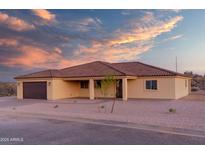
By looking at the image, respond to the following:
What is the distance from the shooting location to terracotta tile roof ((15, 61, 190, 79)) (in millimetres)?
23781

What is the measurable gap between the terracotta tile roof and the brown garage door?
0.88 metres

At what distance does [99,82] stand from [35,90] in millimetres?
7102

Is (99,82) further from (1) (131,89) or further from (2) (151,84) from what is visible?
(2) (151,84)

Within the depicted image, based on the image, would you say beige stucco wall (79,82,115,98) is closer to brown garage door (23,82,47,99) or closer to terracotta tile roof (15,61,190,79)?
terracotta tile roof (15,61,190,79)

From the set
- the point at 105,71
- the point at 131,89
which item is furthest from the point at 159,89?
the point at 105,71

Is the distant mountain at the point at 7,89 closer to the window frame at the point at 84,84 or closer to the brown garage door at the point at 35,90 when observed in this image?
the brown garage door at the point at 35,90

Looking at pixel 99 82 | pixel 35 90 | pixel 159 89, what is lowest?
pixel 35 90

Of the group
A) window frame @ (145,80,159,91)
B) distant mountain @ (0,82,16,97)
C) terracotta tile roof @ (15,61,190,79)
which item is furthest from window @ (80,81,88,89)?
distant mountain @ (0,82,16,97)

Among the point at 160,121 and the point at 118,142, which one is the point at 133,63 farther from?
the point at 118,142

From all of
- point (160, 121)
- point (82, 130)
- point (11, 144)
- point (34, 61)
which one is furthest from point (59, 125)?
point (34, 61)

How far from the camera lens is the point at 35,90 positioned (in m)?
26.5

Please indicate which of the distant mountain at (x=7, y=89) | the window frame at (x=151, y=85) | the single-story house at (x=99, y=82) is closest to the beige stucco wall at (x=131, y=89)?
the single-story house at (x=99, y=82)

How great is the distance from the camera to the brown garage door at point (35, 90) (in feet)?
84.3

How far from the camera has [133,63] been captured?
29.4 metres
